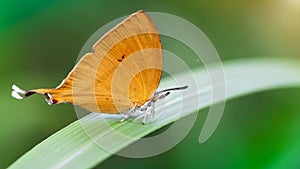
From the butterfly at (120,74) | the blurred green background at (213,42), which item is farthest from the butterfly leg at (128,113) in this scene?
the blurred green background at (213,42)

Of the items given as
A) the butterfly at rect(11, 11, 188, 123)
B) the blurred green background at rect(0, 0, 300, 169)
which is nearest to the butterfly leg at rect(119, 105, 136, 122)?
the butterfly at rect(11, 11, 188, 123)

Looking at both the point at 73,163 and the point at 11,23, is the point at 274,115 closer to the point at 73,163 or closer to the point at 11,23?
the point at 73,163

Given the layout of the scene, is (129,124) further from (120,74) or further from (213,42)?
(213,42)

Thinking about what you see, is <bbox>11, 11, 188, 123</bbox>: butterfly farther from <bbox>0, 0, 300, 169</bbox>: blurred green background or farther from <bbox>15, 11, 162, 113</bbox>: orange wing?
<bbox>0, 0, 300, 169</bbox>: blurred green background

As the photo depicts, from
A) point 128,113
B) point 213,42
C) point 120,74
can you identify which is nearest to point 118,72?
point 120,74

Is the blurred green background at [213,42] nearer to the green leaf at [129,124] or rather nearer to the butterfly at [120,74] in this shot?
the green leaf at [129,124]

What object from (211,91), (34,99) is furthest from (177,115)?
(34,99)
